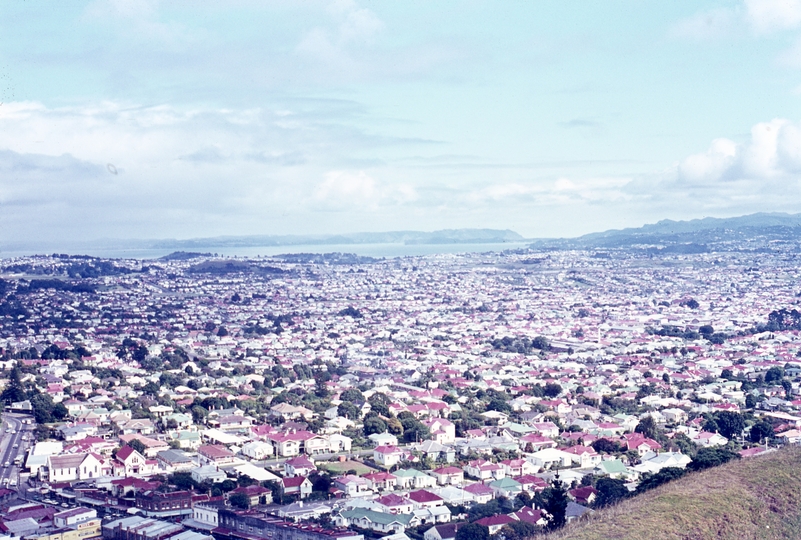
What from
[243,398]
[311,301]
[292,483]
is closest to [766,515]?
[292,483]

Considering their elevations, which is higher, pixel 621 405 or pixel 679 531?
pixel 679 531

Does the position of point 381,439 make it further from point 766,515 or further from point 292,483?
point 766,515

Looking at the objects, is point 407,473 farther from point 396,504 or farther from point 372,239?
point 372,239

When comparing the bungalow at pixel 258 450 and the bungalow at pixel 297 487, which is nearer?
the bungalow at pixel 297 487

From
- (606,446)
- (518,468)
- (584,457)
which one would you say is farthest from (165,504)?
(606,446)

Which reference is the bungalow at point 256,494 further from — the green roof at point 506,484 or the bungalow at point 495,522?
the bungalow at point 495,522

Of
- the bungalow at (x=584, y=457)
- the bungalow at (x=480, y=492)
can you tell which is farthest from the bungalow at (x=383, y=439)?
the bungalow at (x=480, y=492)
